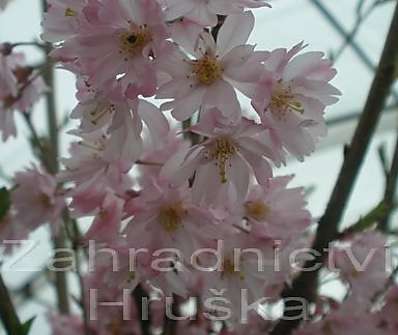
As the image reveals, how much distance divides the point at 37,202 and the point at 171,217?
9.5 inches

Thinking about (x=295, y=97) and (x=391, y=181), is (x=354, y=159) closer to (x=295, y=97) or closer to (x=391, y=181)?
(x=391, y=181)

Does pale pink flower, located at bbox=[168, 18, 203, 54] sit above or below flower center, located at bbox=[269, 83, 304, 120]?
above

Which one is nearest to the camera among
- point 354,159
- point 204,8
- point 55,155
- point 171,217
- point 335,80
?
point 204,8

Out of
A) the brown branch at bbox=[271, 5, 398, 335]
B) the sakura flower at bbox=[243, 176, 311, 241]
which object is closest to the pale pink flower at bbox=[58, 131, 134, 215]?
the sakura flower at bbox=[243, 176, 311, 241]

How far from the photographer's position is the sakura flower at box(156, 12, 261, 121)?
51 centimetres

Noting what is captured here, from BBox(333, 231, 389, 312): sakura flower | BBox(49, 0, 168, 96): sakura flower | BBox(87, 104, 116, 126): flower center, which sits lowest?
BBox(333, 231, 389, 312): sakura flower

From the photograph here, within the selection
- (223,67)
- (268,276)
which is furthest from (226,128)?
(268,276)

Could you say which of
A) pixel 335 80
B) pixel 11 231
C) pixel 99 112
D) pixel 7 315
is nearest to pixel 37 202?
pixel 11 231

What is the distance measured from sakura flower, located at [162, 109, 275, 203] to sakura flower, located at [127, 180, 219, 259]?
0.03m

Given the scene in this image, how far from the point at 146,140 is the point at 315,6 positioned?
1883mm

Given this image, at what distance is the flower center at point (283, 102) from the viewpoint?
536mm

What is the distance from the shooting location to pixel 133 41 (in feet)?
1.69

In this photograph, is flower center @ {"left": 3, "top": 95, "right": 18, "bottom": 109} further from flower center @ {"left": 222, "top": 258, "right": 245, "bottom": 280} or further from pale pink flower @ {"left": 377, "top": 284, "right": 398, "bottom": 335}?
pale pink flower @ {"left": 377, "top": 284, "right": 398, "bottom": 335}

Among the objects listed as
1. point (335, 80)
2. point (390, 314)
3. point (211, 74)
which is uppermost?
point (211, 74)
